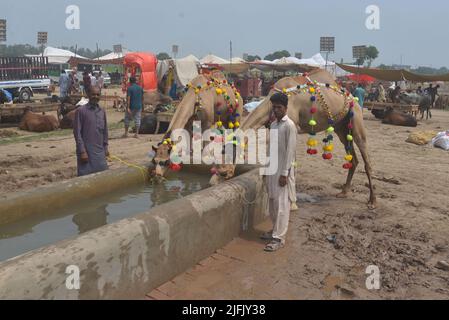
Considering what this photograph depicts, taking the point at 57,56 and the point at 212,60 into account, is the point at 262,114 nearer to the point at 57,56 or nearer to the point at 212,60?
the point at 212,60

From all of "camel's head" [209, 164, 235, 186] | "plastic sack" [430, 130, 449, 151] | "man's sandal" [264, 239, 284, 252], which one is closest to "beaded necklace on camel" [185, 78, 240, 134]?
"camel's head" [209, 164, 235, 186]

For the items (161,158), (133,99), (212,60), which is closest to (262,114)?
(161,158)

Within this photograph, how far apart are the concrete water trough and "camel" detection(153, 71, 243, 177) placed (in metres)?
1.27

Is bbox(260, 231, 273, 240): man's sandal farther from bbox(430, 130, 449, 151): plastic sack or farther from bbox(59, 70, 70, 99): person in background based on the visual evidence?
bbox(59, 70, 70, 99): person in background

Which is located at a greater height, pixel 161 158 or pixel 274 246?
pixel 161 158

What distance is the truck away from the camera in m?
18.9

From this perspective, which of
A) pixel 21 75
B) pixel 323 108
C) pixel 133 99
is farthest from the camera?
pixel 21 75

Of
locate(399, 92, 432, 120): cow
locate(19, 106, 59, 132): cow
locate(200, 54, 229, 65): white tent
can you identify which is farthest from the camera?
locate(200, 54, 229, 65): white tent

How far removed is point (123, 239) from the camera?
3.31 metres

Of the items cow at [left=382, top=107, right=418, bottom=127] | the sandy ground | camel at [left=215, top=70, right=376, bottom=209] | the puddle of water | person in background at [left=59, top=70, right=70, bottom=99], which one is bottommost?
the sandy ground

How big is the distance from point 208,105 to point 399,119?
12.6 m

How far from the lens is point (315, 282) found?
413cm

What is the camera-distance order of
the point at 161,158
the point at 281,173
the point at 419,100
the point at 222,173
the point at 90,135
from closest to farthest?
the point at 281,173, the point at 90,135, the point at 222,173, the point at 161,158, the point at 419,100

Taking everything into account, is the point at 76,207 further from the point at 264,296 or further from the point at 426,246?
the point at 426,246
